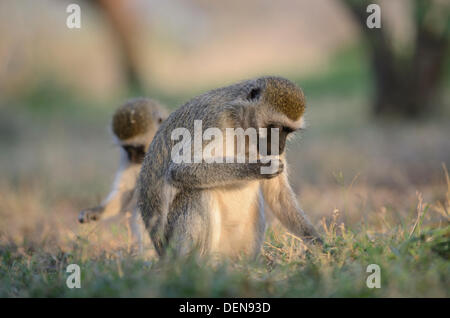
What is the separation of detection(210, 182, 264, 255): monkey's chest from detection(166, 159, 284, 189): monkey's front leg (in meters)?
0.15

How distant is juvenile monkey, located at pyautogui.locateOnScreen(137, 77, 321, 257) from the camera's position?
3.52 meters

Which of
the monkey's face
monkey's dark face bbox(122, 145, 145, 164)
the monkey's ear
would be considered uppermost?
the monkey's ear

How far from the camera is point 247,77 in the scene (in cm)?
1503

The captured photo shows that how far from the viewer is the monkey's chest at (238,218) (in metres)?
3.70

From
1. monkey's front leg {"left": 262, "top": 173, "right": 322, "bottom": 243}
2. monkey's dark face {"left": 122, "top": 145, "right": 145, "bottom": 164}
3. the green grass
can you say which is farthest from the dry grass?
monkey's dark face {"left": 122, "top": 145, "right": 145, "bottom": 164}

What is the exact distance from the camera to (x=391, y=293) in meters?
2.57

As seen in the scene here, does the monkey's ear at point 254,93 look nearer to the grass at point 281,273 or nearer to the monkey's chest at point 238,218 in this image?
the monkey's chest at point 238,218

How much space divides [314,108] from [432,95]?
4078 millimetres

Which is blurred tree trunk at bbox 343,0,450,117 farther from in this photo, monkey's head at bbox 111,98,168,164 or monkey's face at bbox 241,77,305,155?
monkey's face at bbox 241,77,305,155

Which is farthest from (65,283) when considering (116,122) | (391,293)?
(116,122)

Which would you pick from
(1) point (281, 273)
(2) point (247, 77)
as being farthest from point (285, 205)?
(2) point (247, 77)

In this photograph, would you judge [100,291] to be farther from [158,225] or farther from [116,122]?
[116,122]

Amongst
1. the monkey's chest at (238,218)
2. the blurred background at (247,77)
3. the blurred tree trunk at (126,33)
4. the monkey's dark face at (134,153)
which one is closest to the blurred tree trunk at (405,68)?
the blurred background at (247,77)

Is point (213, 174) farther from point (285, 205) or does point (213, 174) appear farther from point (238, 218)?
point (285, 205)
